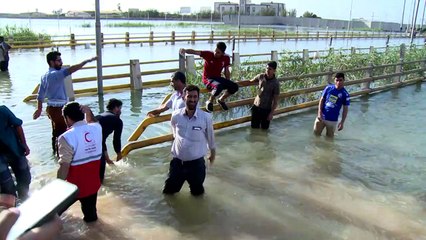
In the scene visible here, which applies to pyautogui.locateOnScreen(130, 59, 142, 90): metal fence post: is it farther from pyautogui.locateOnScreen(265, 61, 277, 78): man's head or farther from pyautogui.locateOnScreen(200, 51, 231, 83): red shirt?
pyautogui.locateOnScreen(265, 61, 277, 78): man's head

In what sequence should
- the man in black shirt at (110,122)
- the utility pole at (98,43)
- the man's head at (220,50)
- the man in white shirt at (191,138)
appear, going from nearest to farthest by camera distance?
the man in white shirt at (191,138) → the man in black shirt at (110,122) → the man's head at (220,50) → the utility pole at (98,43)

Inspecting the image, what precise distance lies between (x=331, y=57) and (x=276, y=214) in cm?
1090

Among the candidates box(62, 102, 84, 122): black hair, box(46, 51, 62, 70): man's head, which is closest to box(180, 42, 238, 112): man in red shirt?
box(46, 51, 62, 70): man's head

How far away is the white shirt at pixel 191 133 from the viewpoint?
4.76 metres

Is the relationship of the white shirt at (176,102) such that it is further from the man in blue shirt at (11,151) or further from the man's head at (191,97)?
the man in blue shirt at (11,151)

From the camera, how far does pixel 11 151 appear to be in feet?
14.8

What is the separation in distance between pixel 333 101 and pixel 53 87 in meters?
4.94

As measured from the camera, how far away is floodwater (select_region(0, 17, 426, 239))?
4.46 m

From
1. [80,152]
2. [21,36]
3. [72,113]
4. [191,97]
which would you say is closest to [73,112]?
[72,113]

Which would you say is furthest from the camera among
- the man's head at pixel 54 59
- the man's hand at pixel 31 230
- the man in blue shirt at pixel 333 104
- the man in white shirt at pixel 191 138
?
the man in blue shirt at pixel 333 104

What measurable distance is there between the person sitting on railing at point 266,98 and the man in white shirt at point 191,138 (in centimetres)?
337

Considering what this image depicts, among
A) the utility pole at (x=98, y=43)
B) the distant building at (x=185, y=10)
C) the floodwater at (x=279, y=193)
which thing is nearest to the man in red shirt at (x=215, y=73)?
the floodwater at (x=279, y=193)

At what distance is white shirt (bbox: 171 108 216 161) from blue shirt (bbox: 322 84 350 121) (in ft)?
11.8

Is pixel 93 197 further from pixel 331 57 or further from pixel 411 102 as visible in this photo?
pixel 331 57
